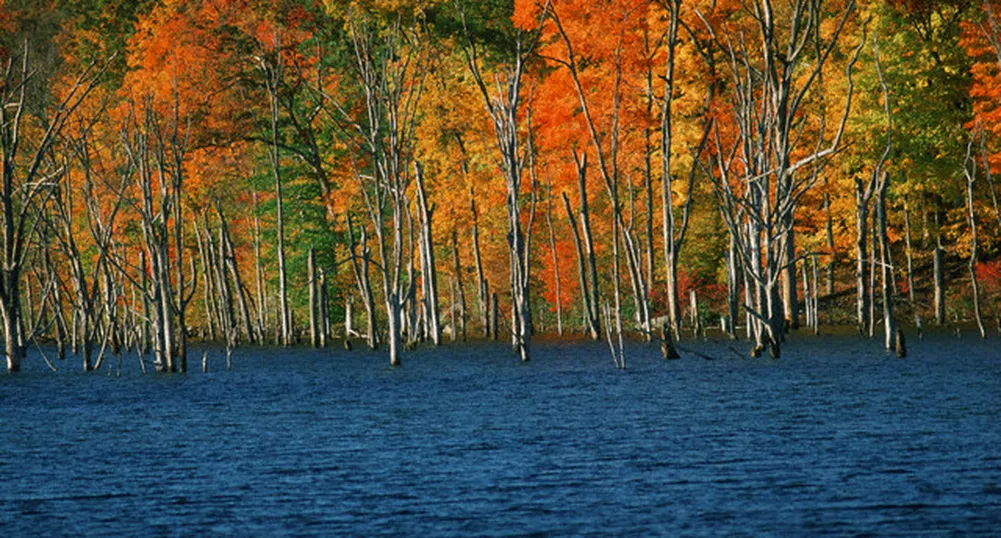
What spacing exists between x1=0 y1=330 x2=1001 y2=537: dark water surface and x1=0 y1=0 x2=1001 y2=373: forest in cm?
573

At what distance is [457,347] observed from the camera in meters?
53.9

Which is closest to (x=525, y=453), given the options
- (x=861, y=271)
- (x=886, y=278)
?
(x=886, y=278)

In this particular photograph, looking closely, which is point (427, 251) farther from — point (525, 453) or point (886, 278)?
point (525, 453)

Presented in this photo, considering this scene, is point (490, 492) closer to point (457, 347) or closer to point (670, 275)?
point (670, 275)

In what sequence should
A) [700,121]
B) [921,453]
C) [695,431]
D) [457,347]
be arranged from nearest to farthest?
[921,453], [695,431], [700,121], [457,347]

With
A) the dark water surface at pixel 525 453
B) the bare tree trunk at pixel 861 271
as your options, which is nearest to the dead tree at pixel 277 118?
the dark water surface at pixel 525 453

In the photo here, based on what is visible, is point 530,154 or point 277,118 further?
point 277,118

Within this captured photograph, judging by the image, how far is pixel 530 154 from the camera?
145 ft

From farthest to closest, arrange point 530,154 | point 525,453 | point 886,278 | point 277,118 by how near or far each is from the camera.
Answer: point 277,118, point 530,154, point 886,278, point 525,453

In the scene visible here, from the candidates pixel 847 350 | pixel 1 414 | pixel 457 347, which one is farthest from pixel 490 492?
pixel 457 347

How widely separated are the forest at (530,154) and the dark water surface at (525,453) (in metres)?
5.73

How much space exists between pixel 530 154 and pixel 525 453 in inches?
970

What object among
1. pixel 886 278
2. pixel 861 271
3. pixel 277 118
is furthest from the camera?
pixel 277 118

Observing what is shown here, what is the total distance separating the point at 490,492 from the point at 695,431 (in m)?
6.58
